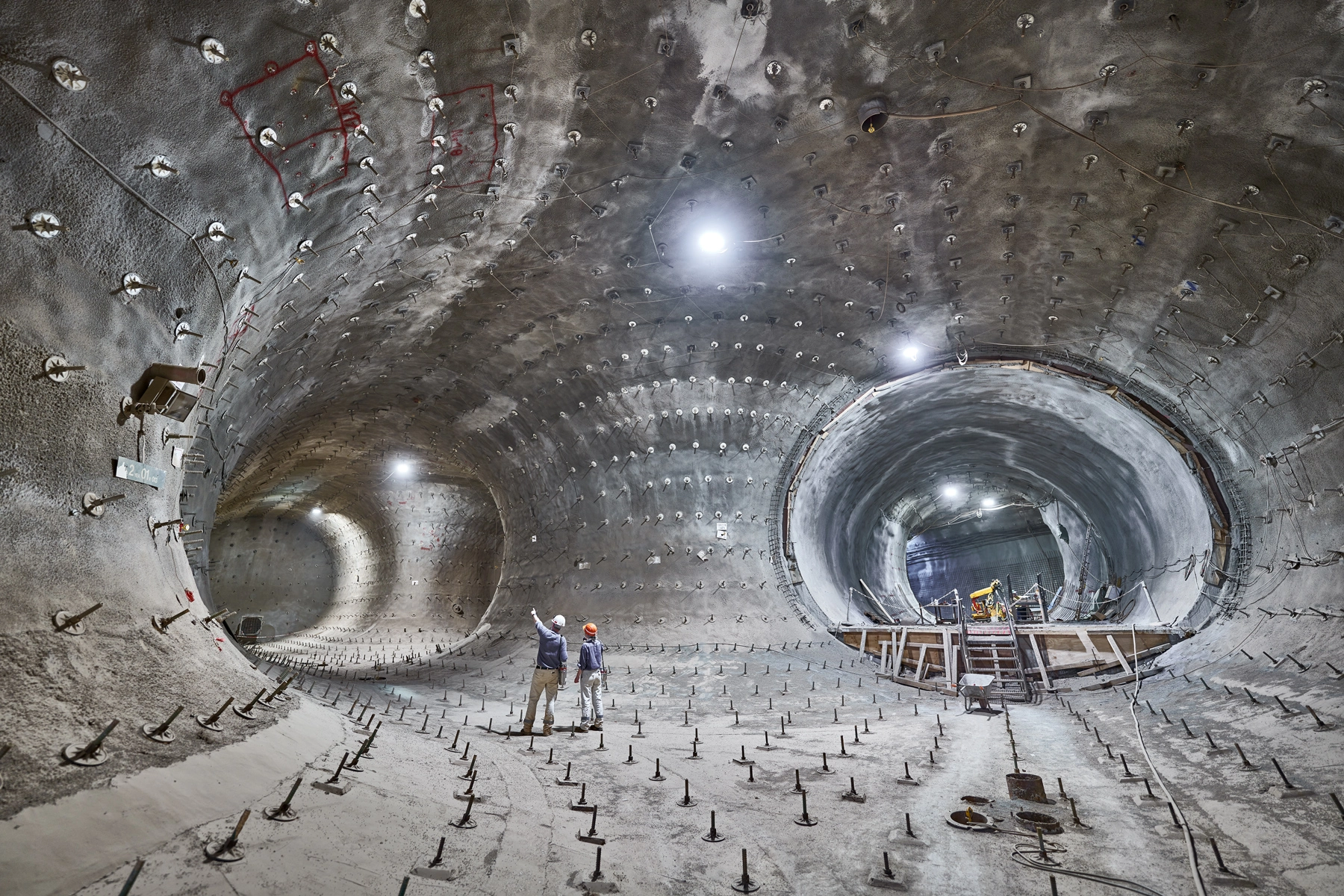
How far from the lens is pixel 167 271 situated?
4.49m

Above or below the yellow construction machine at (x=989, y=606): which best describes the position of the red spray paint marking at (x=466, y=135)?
above

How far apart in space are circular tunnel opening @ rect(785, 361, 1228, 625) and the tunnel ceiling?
4.42 feet

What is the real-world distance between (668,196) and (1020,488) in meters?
18.0

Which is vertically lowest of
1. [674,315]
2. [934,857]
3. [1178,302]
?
[934,857]

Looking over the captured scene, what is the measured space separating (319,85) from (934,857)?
253 inches

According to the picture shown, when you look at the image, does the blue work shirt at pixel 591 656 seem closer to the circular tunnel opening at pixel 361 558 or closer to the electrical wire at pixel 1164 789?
the electrical wire at pixel 1164 789

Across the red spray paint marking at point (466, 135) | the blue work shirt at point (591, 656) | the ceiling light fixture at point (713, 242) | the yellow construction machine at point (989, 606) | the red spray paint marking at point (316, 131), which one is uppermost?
the ceiling light fixture at point (713, 242)

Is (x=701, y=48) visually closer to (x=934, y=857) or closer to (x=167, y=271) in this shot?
(x=167, y=271)

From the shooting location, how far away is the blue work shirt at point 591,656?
25.6 ft

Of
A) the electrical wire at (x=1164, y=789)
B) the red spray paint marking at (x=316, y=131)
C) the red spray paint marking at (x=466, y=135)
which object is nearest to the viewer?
the electrical wire at (x=1164, y=789)

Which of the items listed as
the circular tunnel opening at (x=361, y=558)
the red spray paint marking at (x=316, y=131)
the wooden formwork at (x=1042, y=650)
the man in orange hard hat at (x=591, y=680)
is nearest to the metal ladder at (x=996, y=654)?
the wooden formwork at (x=1042, y=650)

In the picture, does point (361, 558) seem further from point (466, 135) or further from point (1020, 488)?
point (1020, 488)

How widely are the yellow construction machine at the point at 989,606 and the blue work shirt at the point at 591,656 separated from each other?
12.4 meters

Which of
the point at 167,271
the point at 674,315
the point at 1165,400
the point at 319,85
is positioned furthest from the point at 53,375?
the point at 1165,400
